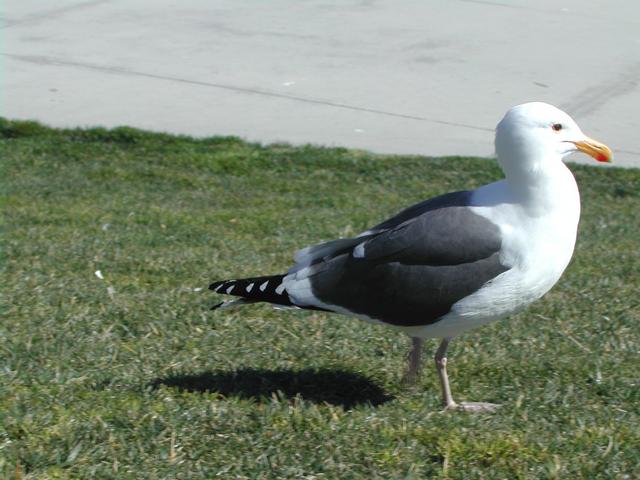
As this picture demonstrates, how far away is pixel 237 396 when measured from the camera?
4480 millimetres

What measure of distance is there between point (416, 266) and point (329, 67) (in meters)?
8.17

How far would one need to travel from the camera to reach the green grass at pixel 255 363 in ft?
12.8

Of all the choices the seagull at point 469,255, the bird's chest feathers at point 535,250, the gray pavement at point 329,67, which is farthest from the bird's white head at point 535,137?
the gray pavement at point 329,67

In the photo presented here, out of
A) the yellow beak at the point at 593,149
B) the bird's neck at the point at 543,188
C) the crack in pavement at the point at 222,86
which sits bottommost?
the crack in pavement at the point at 222,86

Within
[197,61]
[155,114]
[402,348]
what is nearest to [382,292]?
[402,348]

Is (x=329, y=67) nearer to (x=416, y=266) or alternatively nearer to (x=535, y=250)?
(x=416, y=266)

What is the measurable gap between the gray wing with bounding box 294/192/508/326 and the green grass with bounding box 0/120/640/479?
0.41 metres

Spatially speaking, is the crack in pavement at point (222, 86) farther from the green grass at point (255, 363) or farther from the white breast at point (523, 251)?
the white breast at point (523, 251)

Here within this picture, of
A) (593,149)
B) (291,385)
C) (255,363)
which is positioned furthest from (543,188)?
(255,363)

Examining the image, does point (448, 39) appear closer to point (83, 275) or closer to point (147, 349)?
point (83, 275)

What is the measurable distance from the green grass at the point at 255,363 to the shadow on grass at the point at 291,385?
12 millimetres

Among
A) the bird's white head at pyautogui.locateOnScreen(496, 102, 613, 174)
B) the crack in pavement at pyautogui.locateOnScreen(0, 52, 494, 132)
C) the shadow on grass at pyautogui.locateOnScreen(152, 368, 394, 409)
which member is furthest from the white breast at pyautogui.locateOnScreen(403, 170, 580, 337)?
the crack in pavement at pyautogui.locateOnScreen(0, 52, 494, 132)

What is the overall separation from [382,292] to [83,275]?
93.3 inches

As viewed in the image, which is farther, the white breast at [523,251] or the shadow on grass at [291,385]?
the shadow on grass at [291,385]
